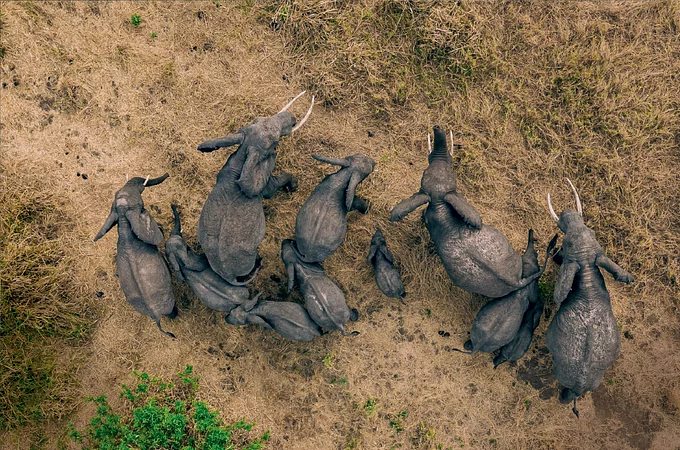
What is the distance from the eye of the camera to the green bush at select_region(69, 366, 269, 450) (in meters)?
7.05

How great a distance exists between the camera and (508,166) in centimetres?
724

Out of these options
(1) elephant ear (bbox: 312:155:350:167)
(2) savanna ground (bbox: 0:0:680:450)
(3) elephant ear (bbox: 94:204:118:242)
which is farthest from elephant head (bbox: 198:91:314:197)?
(3) elephant ear (bbox: 94:204:118:242)

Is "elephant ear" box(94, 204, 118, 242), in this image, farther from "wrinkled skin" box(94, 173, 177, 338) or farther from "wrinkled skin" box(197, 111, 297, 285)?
"wrinkled skin" box(197, 111, 297, 285)

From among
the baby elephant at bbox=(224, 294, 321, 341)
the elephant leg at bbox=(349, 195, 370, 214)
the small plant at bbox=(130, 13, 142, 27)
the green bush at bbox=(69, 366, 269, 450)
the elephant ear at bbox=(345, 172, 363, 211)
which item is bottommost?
the green bush at bbox=(69, 366, 269, 450)

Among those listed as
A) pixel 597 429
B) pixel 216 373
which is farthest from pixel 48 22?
pixel 597 429

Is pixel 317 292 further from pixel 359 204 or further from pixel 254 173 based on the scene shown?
pixel 254 173

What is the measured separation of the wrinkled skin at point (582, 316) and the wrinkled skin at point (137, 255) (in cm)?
531

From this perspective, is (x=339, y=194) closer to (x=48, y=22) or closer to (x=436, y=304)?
(x=436, y=304)

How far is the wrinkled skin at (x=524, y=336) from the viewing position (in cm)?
677

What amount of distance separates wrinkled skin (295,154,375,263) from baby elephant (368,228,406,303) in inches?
22.3

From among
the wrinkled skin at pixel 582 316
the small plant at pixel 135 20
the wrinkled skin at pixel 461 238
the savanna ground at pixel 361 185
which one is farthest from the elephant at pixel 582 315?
the small plant at pixel 135 20

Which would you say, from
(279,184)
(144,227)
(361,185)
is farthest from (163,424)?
(361,185)

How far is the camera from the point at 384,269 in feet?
22.6

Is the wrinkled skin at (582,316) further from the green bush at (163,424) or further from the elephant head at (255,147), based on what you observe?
the green bush at (163,424)
